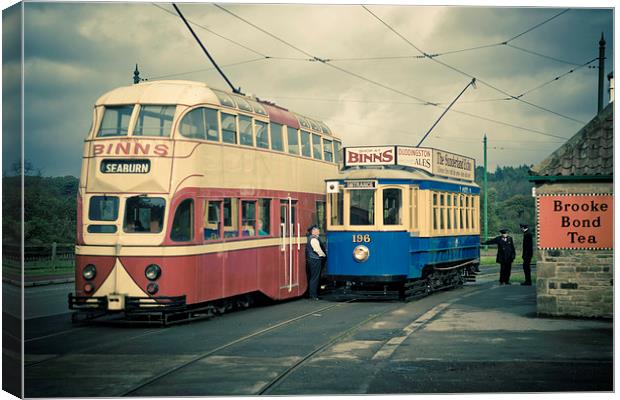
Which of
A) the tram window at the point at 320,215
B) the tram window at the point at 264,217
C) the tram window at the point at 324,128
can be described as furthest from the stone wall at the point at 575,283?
the tram window at the point at 324,128

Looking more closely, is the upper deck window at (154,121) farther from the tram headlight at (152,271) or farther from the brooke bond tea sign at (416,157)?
the brooke bond tea sign at (416,157)

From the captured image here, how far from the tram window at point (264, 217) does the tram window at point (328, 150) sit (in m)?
3.83

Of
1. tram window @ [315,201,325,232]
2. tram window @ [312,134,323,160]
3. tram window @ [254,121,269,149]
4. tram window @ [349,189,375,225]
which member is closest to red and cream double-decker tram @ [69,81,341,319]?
tram window @ [254,121,269,149]

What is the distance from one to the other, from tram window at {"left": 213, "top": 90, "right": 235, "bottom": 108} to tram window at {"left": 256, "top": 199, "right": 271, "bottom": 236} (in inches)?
87.0

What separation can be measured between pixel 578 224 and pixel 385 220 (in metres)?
5.25

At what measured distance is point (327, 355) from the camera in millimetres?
13320

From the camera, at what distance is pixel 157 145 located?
16125 millimetres

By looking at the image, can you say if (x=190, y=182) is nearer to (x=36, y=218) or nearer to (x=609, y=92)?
(x=36, y=218)

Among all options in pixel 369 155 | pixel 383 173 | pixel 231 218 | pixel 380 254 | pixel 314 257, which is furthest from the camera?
pixel 314 257

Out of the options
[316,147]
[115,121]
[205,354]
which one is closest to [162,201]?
[115,121]

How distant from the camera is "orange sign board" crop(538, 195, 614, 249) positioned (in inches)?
618

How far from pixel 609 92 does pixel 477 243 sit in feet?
31.3

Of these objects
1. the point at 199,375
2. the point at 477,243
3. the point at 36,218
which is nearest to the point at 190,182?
the point at 36,218

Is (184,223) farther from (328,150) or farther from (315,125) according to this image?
(328,150)
